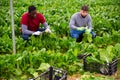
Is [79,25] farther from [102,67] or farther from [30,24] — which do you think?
[102,67]

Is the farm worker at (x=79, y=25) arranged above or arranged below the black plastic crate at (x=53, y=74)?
above

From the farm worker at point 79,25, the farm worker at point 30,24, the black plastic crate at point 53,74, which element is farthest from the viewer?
the farm worker at point 79,25

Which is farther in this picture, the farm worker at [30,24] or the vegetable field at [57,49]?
the farm worker at [30,24]

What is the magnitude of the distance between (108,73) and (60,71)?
1.19 meters

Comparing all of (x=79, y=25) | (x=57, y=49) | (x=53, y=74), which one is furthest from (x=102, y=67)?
(x=79, y=25)

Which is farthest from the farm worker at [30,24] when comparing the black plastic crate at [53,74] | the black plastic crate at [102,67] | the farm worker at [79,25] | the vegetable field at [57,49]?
the black plastic crate at [53,74]

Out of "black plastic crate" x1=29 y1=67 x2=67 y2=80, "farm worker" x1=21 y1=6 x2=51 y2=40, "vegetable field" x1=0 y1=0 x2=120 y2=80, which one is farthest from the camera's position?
"farm worker" x1=21 y1=6 x2=51 y2=40

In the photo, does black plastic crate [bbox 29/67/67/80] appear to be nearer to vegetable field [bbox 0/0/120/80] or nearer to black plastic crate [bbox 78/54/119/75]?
vegetable field [bbox 0/0/120/80]

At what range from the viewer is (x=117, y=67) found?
6.62 m

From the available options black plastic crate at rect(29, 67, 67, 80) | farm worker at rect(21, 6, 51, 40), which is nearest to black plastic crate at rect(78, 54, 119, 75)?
black plastic crate at rect(29, 67, 67, 80)

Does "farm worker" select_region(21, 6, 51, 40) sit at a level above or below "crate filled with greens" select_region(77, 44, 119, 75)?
above

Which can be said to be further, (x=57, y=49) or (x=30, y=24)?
(x=30, y=24)

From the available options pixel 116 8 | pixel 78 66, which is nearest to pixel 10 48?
pixel 78 66

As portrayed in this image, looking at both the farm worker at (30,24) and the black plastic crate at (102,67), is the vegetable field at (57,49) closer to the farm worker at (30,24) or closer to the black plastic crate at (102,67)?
the black plastic crate at (102,67)
